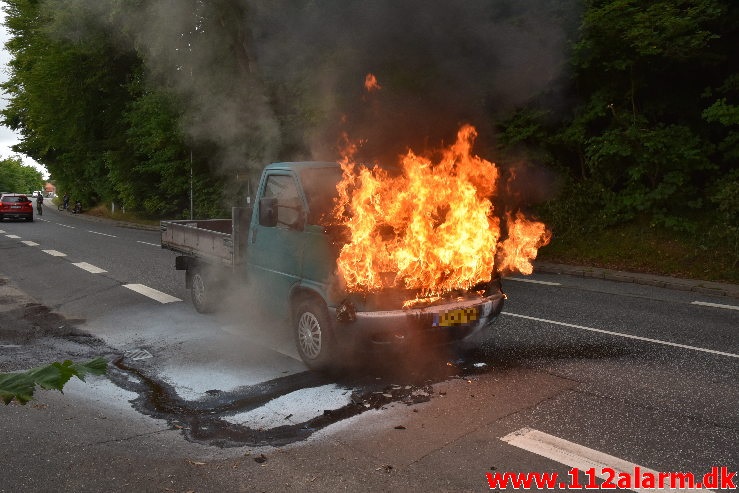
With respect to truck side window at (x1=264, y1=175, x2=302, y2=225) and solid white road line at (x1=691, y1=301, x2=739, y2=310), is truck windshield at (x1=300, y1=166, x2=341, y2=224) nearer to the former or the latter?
truck side window at (x1=264, y1=175, x2=302, y2=225)

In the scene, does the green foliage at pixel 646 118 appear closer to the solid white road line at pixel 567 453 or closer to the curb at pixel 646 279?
the curb at pixel 646 279

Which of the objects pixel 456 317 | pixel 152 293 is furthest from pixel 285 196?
pixel 152 293

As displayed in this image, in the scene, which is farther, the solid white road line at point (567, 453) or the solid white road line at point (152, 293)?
the solid white road line at point (152, 293)

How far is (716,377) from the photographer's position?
5527 millimetres

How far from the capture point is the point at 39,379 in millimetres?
1461

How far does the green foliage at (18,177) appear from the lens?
119m

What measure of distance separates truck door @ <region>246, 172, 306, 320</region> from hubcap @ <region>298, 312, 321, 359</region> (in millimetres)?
331

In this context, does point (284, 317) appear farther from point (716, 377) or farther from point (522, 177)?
point (522, 177)

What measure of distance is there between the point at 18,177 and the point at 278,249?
16719 cm

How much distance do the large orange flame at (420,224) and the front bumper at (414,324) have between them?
0.21 m

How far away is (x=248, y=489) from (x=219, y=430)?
101 cm

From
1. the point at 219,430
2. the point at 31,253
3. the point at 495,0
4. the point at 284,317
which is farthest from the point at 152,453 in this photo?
the point at 31,253

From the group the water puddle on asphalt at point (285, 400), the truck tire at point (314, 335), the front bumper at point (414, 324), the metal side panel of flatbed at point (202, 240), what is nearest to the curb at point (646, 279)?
the water puddle on asphalt at point (285, 400)

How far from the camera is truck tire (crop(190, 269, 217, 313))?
813cm
